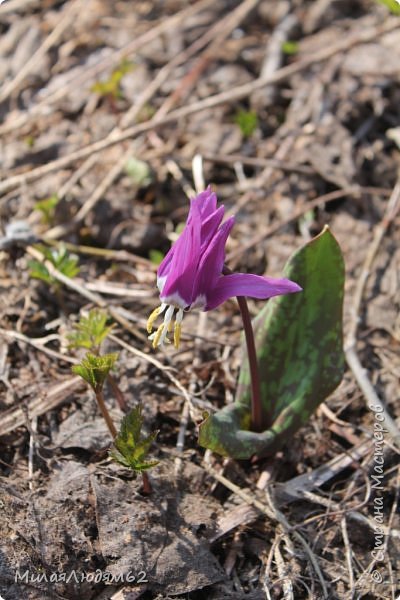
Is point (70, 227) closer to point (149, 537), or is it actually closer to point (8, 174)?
point (8, 174)

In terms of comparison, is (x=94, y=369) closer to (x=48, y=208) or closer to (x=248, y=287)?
(x=248, y=287)

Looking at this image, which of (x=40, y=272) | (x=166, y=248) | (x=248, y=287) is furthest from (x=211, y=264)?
(x=166, y=248)

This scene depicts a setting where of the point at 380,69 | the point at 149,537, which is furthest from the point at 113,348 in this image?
the point at 380,69

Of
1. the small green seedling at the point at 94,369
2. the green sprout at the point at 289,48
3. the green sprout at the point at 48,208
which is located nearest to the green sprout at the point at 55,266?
the green sprout at the point at 48,208

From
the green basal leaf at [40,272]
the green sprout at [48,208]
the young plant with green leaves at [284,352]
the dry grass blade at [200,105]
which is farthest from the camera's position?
the dry grass blade at [200,105]

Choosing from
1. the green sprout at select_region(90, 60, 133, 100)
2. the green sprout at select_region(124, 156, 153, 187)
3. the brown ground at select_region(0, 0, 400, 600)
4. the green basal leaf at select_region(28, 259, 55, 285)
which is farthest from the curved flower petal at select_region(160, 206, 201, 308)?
the green sprout at select_region(90, 60, 133, 100)

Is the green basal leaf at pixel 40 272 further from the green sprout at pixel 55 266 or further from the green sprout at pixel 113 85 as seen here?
the green sprout at pixel 113 85

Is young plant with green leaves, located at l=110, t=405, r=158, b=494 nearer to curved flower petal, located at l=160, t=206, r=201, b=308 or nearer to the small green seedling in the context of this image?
the small green seedling
